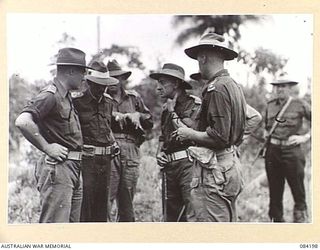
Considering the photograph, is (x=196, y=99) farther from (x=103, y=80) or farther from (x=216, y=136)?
(x=103, y=80)

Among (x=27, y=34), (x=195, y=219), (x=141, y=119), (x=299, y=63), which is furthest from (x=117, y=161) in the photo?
(x=299, y=63)

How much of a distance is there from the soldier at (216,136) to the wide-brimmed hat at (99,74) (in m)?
0.46

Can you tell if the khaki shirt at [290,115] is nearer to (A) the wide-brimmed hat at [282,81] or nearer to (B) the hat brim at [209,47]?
(A) the wide-brimmed hat at [282,81]

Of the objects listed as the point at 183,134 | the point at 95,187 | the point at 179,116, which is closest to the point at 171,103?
the point at 179,116

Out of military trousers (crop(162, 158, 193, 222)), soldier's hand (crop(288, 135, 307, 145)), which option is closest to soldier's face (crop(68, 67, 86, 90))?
military trousers (crop(162, 158, 193, 222))

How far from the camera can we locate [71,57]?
13.0 ft

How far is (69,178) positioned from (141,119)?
1.69ft

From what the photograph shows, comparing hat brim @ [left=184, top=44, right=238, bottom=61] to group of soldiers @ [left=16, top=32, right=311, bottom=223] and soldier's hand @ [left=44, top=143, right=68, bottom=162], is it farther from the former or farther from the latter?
soldier's hand @ [left=44, top=143, right=68, bottom=162]

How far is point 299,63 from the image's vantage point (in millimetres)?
4031

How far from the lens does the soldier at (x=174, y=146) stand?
3.98 meters

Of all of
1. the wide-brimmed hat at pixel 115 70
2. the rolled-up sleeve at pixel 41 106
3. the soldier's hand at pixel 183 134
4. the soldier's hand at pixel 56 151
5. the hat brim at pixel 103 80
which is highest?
the wide-brimmed hat at pixel 115 70

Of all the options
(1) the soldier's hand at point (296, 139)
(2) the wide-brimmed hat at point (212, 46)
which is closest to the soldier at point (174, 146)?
(2) the wide-brimmed hat at point (212, 46)

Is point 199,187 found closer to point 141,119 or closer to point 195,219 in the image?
point 195,219

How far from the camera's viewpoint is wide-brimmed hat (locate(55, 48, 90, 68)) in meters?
3.97
